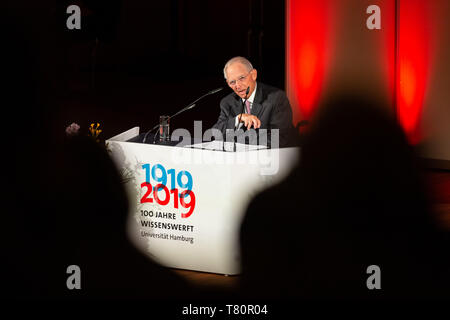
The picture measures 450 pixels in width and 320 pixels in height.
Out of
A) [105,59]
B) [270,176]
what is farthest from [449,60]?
[105,59]

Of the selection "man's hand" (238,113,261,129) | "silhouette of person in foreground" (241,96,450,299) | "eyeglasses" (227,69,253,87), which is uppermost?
"eyeglasses" (227,69,253,87)

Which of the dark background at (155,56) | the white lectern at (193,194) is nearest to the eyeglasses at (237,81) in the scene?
the white lectern at (193,194)

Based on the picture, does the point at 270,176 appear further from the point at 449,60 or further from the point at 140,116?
the point at 140,116

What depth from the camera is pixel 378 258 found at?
462cm

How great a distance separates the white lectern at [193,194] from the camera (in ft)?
13.3

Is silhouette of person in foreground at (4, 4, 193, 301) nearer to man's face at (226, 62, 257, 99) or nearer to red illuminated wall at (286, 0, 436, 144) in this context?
man's face at (226, 62, 257, 99)

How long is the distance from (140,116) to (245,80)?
19.7 ft

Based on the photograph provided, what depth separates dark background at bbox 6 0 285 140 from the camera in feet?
36.0

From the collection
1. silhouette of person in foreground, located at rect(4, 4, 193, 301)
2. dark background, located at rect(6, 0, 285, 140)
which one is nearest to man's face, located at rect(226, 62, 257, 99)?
silhouette of person in foreground, located at rect(4, 4, 193, 301)

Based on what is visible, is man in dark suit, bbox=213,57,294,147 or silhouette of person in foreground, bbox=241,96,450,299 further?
man in dark suit, bbox=213,57,294,147

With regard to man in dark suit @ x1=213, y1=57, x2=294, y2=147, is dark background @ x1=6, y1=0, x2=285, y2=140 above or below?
above

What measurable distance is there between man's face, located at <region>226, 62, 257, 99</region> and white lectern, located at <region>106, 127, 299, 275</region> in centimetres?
52

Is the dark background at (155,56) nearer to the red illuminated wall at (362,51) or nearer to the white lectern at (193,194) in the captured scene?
the red illuminated wall at (362,51)
